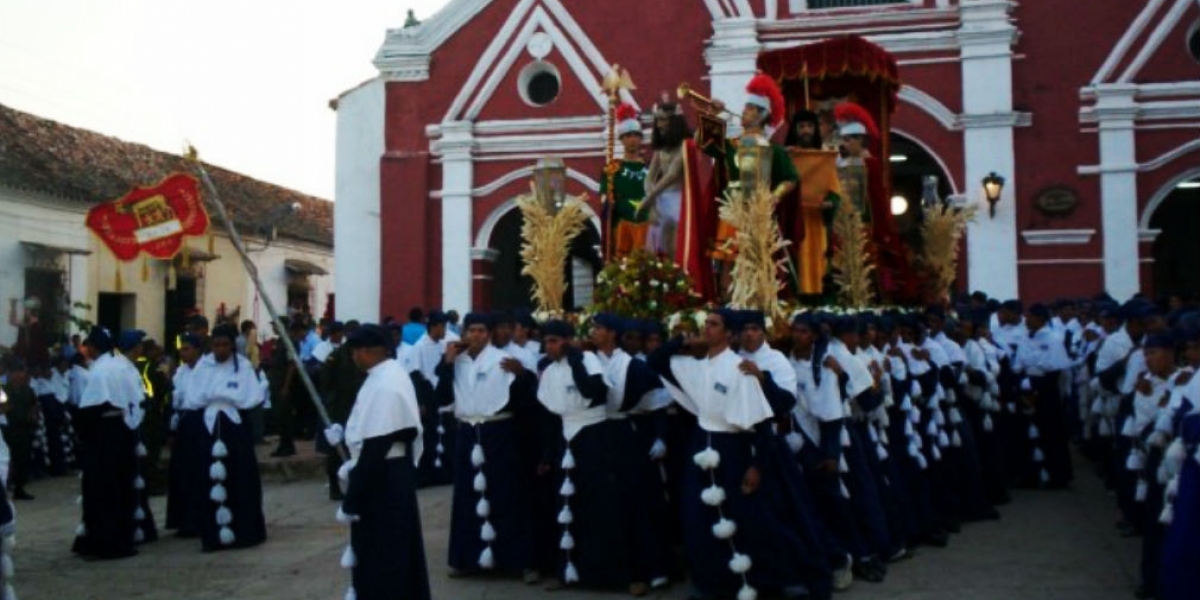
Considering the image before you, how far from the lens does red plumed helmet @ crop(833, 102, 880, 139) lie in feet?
37.9

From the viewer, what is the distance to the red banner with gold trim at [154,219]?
346 inches

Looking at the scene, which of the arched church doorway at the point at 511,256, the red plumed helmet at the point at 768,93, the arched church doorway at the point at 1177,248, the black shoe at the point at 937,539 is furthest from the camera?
the arched church doorway at the point at 1177,248

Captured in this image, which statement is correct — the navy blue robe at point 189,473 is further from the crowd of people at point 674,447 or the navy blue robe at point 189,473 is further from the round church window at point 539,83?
the round church window at point 539,83

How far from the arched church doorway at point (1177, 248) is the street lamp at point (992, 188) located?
19.5 feet

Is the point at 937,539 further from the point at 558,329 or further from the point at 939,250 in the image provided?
the point at 939,250

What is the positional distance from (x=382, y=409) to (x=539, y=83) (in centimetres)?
1338

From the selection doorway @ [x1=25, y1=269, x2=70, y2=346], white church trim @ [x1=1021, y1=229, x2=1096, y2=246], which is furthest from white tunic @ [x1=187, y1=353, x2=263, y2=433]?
doorway @ [x1=25, y1=269, x2=70, y2=346]

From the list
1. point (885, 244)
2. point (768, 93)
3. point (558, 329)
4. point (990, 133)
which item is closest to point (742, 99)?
point (990, 133)

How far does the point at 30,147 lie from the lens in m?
27.5

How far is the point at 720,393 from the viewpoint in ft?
24.7

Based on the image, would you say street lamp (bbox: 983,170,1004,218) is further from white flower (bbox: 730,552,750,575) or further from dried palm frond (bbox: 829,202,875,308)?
white flower (bbox: 730,552,750,575)

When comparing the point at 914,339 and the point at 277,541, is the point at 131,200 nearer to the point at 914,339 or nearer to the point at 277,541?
the point at 277,541

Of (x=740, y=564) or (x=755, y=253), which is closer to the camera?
(x=740, y=564)

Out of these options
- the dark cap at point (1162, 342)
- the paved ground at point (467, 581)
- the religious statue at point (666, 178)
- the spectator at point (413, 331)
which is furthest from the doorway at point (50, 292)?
the dark cap at point (1162, 342)
